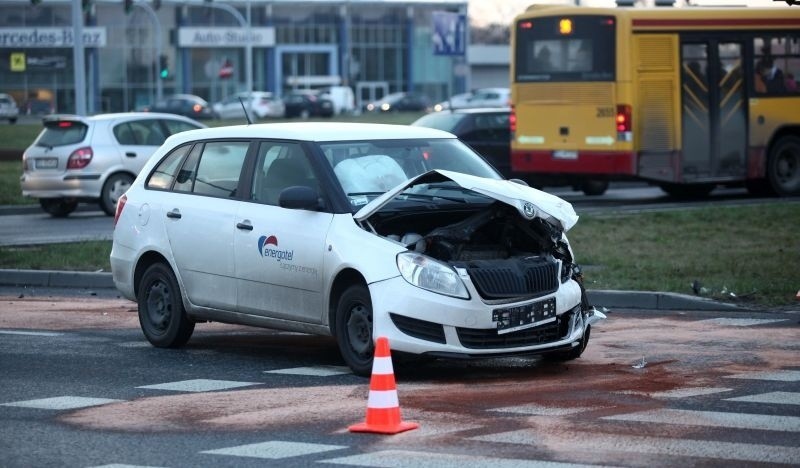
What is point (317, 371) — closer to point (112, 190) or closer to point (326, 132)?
point (326, 132)

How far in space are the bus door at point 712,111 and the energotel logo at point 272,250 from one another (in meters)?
16.0

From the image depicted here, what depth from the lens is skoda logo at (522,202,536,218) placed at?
Result: 32.6 feet

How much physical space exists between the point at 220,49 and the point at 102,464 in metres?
96.1

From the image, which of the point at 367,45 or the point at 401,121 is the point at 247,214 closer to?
the point at 401,121

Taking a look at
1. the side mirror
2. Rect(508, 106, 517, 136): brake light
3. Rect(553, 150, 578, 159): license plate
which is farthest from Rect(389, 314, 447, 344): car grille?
Rect(508, 106, 517, 136): brake light

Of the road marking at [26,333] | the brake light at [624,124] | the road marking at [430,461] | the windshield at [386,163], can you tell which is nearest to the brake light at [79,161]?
the brake light at [624,124]

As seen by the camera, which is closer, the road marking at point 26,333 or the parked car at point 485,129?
the road marking at point 26,333

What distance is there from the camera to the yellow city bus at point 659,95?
83.5ft

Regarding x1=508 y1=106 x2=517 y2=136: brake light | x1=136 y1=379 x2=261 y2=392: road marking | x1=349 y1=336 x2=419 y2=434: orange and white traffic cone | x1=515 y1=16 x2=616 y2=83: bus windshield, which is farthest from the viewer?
x1=508 y1=106 x2=517 y2=136: brake light

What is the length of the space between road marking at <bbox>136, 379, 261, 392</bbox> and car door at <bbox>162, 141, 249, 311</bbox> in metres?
1.17

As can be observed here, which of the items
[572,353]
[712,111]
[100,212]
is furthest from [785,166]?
[572,353]

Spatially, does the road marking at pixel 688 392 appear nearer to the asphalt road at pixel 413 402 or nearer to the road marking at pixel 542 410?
the asphalt road at pixel 413 402

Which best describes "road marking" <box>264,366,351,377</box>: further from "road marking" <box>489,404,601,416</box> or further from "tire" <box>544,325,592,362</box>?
"road marking" <box>489,404,601,416</box>

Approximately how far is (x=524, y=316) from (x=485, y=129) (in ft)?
62.0
